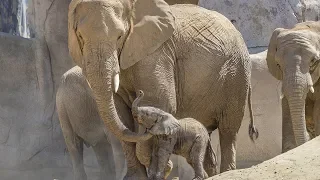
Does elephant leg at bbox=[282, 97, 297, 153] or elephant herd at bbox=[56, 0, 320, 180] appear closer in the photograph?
elephant herd at bbox=[56, 0, 320, 180]

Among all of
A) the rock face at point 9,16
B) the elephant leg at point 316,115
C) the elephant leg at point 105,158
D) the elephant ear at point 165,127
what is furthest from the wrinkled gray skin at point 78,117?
the rock face at point 9,16

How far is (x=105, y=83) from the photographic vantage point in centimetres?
507

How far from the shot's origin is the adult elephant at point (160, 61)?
5145mm

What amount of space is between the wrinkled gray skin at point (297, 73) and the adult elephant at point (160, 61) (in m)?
0.36

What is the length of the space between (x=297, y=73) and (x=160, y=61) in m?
1.31

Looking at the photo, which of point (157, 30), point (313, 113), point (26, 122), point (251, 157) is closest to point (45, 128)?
point (26, 122)

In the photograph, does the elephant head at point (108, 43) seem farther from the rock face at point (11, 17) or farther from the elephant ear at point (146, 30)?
the rock face at point (11, 17)

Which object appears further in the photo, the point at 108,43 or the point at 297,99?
the point at 297,99

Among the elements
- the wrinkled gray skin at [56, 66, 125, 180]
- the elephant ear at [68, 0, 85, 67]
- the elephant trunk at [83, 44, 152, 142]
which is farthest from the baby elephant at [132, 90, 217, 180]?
the wrinkled gray skin at [56, 66, 125, 180]

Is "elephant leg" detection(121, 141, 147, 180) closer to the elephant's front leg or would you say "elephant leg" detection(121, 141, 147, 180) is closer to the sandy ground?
the elephant's front leg

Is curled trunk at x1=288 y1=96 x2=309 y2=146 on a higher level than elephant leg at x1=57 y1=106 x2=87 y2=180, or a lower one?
higher

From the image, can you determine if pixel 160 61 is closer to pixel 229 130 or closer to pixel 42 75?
pixel 229 130

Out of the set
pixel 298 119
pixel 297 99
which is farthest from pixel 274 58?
pixel 298 119

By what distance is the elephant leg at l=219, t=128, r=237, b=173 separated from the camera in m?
6.35
